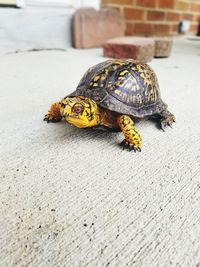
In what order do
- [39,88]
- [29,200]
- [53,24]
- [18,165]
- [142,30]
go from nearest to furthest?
[29,200] → [18,165] → [39,88] → [53,24] → [142,30]

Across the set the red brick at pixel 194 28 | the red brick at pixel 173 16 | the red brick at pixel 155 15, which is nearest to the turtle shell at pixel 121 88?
the red brick at pixel 155 15

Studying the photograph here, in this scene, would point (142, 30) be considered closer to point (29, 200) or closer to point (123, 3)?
point (123, 3)

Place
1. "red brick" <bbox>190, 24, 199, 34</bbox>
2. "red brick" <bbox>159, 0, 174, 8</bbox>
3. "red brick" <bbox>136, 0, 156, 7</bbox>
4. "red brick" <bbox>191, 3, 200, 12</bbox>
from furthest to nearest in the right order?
"red brick" <bbox>190, 24, 199, 34</bbox>, "red brick" <bbox>191, 3, 200, 12</bbox>, "red brick" <bbox>159, 0, 174, 8</bbox>, "red brick" <bbox>136, 0, 156, 7</bbox>

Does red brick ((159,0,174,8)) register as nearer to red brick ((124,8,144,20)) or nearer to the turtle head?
red brick ((124,8,144,20))

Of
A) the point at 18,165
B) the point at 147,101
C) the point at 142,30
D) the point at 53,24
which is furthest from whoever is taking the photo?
the point at 142,30

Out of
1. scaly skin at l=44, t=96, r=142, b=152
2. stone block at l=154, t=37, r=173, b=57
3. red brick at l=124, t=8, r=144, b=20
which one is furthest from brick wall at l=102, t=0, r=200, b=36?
scaly skin at l=44, t=96, r=142, b=152

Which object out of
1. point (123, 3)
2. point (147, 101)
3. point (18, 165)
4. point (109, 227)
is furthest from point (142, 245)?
point (123, 3)

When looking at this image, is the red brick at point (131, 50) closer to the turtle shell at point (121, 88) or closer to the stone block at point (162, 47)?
the stone block at point (162, 47)
